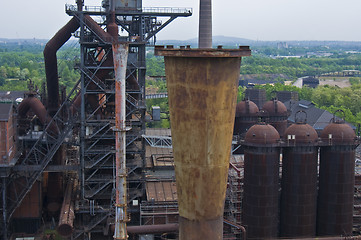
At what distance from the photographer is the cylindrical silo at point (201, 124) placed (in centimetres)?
1438

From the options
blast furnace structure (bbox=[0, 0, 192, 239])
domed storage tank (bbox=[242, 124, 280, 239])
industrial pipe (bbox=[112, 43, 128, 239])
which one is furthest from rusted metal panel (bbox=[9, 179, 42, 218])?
industrial pipe (bbox=[112, 43, 128, 239])

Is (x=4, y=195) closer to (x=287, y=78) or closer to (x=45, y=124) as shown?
(x=45, y=124)

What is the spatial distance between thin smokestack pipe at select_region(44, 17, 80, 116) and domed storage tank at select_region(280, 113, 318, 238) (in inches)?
589

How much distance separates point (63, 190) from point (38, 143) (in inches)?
174

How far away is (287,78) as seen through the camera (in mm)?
174375

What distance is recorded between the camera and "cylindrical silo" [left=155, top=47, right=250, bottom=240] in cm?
1438

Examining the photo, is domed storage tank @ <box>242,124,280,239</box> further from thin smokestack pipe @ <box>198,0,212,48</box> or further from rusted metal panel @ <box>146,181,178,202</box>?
thin smokestack pipe @ <box>198,0,212,48</box>

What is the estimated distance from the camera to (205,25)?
15.0 meters

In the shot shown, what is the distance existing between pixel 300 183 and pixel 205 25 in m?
15.5

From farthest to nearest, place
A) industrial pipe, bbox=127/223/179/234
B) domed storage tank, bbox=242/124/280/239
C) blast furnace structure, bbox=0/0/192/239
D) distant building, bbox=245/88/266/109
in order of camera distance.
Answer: distant building, bbox=245/88/266/109 → blast furnace structure, bbox=0/0/192/239 → domed storage tank, bbox=242/124/280/239 → industrial pipe, bbox=127/223/179/234

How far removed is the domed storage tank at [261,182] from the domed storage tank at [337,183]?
9.20 feet

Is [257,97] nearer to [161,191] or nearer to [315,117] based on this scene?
[315,117]

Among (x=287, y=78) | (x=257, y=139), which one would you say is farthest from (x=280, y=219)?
(x=287, y=78)

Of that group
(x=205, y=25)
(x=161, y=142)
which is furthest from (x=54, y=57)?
(x=205, y=25)
